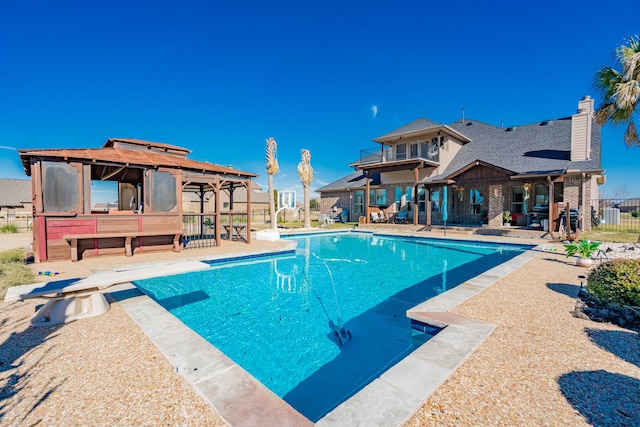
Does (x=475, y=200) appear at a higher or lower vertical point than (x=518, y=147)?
lower

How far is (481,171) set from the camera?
1599cm

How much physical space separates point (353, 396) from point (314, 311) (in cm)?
345

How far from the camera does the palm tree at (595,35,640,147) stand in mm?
9195

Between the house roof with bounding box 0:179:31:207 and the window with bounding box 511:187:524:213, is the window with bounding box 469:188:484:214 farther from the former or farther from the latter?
the house roof with bounding box 0:179:31:207

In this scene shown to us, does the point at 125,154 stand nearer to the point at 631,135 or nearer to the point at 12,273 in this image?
the point at 12,273

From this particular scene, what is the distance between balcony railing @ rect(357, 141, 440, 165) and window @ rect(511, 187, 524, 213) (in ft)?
16.7

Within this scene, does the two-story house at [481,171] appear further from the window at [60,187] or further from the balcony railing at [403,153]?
the window at [60,187]

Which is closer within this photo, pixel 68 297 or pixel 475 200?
pixel 68 297

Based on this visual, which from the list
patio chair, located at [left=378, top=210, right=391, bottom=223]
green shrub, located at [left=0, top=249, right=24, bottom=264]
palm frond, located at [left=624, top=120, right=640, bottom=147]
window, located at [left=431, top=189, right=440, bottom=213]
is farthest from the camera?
patio chair, located at [left=378, top=210, right=391, bottom=223]

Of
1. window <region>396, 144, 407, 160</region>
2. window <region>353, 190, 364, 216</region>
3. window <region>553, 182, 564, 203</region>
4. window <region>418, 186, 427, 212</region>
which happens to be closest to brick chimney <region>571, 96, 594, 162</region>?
window <region>553, 182, 564, 203</region>

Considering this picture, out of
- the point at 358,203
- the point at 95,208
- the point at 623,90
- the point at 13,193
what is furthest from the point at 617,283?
the point at 13,193

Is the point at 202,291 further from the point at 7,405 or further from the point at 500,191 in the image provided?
the point at 500,191

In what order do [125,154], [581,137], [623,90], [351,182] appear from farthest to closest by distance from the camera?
1. [351,182]
2. [581,137]
3. [125,154]
4. [623,90]

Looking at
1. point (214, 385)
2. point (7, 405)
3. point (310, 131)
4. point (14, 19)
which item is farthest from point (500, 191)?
point (14, 19)
